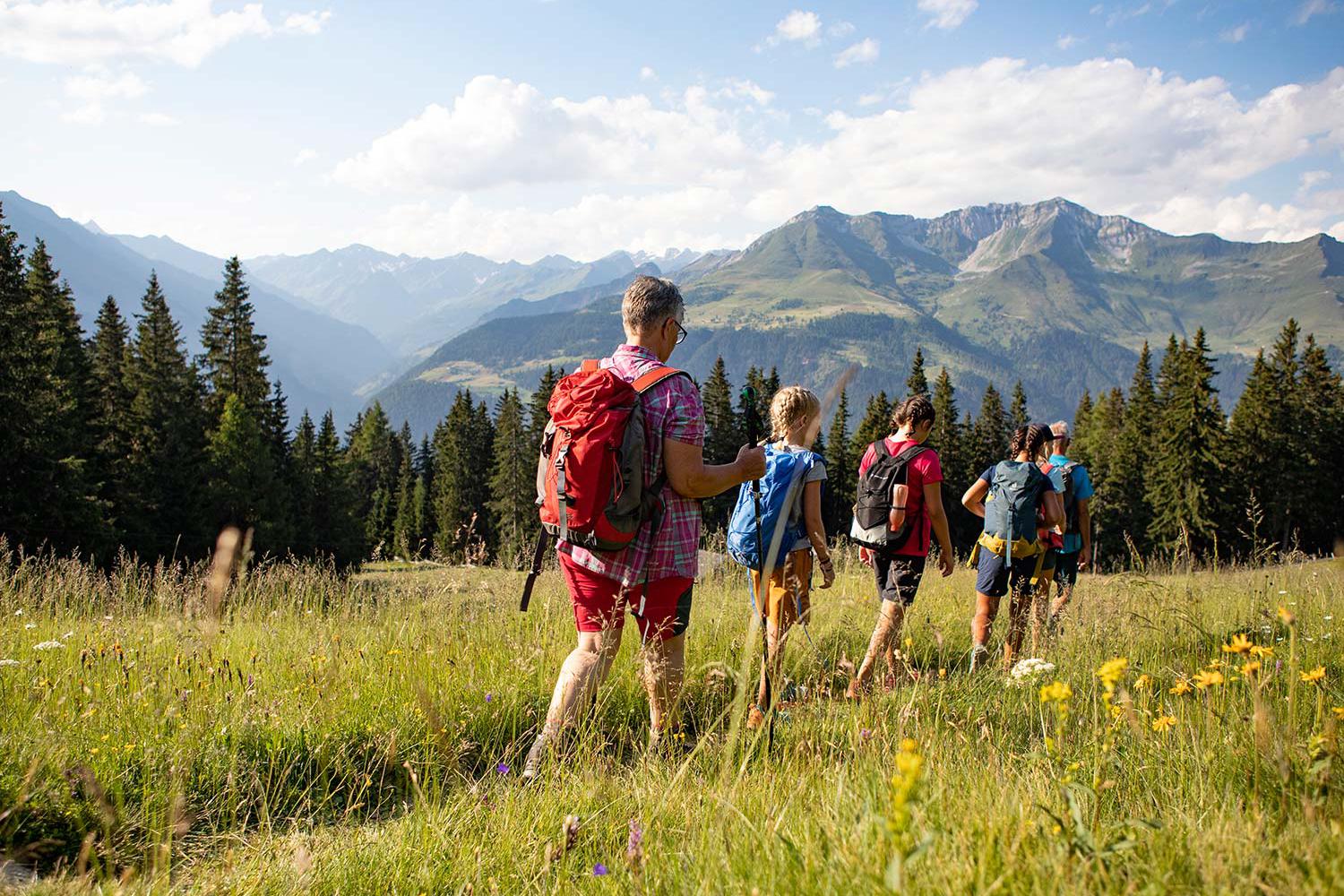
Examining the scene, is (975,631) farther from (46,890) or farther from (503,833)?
(46,890)

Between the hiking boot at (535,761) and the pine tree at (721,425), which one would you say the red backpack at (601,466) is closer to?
the hiking boot at (535,761)

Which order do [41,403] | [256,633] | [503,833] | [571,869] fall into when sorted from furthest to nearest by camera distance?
[41,403], [256,633], [503,833], [571,869]

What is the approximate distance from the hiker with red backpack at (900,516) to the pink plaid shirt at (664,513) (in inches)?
77.9

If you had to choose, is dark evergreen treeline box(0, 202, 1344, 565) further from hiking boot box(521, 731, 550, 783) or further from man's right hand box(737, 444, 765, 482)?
man's right hand box(737, 444, 765, 482)

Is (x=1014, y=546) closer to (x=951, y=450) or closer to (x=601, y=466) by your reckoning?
(x=601, y=466)

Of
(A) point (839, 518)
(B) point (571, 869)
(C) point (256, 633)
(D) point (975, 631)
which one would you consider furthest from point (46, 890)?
(A) point (839, 518)

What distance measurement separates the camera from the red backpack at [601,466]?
3250 millimetres

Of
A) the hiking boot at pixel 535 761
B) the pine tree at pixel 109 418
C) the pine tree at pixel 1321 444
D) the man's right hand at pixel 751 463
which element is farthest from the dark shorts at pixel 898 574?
the pine tree at pixel 1321 444

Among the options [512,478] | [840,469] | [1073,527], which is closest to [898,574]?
[1073,527]

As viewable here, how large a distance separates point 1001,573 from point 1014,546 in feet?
0.79

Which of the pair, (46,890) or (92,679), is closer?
(46,890)

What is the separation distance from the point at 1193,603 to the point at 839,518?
156 feet

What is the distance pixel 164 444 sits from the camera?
101 ft

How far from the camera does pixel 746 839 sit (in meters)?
2.02
